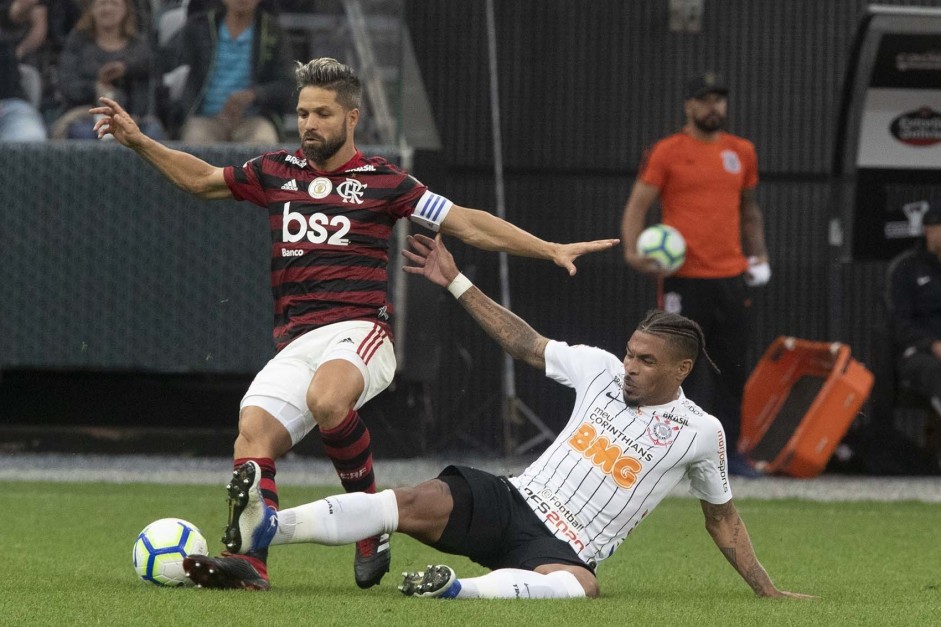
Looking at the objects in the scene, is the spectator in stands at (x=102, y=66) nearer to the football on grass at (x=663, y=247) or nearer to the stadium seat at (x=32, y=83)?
the stadium seat at (x=32, y=83)

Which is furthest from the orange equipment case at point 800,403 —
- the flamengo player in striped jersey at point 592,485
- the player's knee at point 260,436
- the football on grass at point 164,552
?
the football on grass at point 164,552

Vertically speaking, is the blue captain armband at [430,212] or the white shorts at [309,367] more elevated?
the blue captain armband at [430,212]

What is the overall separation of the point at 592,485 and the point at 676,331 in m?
0.65

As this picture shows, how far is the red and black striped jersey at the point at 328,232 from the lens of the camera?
6.50 m

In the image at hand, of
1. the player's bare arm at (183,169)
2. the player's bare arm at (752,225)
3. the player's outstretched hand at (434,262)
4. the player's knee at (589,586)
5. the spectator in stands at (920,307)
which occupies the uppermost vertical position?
the player's bare arm at (183,169)

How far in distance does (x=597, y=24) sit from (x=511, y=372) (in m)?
2.84

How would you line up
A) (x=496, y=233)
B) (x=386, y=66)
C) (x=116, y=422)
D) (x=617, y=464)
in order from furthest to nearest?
(x=116, y=422)
(x=386, y=66)
(x=496, y=233)
(x=617, y=464)

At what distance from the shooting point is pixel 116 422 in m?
12.6

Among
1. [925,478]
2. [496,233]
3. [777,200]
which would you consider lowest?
[925,478]

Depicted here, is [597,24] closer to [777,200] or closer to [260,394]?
[777,200]

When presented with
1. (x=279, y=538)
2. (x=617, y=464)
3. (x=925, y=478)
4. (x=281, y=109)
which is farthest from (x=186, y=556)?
(x=925, y=478)

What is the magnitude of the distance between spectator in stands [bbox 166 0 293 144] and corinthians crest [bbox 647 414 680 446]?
627 centimetres

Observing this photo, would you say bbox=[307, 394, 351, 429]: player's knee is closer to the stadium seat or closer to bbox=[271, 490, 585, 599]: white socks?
bbox=[271, 490, 585, 599]: white socks

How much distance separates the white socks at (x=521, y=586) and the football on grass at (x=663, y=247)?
16.2ft
